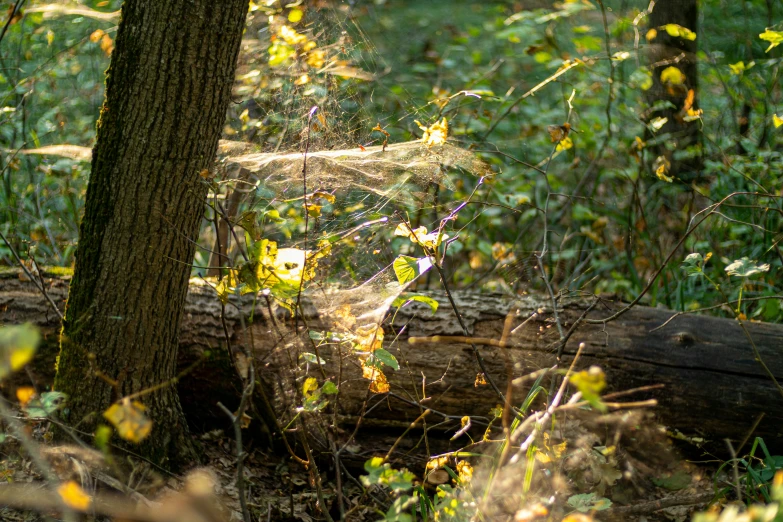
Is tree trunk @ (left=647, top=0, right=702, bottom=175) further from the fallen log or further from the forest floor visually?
the forest floor

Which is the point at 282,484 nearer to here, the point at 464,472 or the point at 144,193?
the point at 464,472

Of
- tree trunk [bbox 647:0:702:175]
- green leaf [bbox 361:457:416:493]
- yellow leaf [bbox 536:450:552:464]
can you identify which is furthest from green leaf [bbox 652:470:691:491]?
tree trunk [bbox 647:0:702:175]

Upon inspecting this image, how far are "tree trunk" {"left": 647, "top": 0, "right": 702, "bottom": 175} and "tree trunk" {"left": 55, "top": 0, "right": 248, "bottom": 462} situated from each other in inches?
143

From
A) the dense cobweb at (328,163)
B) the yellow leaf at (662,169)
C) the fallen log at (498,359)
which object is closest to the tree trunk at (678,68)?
the yellow leaf at (662,169)

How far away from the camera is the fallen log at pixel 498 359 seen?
306 cm

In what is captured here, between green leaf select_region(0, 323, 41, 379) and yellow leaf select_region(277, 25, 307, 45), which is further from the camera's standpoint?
yellow leaf select_region(277, 25, 307, 45)

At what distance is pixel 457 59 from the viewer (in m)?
9.37

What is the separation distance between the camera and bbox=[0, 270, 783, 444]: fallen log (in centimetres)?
306

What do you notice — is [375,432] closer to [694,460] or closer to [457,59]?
[694,460]

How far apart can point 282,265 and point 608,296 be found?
1.77 metres

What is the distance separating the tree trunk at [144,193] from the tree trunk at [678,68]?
362 centimetres

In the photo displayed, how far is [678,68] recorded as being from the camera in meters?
4.84

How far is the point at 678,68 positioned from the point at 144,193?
4095 millimetres

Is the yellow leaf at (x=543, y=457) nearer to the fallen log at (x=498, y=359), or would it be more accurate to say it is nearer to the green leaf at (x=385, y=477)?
the green leaf at (x=385, y=477)
